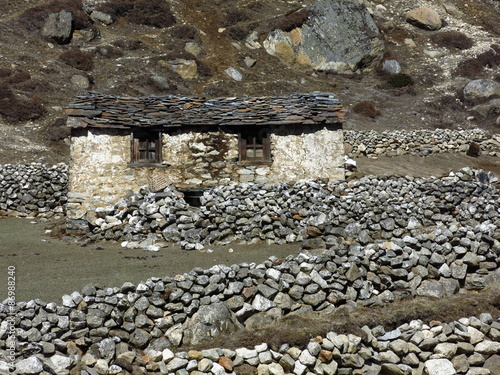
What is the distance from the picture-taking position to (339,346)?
1005cm

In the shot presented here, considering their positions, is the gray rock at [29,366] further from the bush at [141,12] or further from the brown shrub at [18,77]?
the bush at [141,12]

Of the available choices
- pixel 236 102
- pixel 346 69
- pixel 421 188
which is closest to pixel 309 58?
pixel 346 69

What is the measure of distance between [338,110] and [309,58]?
2866 centimetres

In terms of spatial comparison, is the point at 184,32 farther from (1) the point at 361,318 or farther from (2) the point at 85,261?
(1) the point at 361,318

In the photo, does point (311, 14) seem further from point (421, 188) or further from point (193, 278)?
point (193, 278)

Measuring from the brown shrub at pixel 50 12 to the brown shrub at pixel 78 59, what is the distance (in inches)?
229

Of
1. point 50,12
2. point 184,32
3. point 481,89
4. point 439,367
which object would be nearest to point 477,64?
point 481,89

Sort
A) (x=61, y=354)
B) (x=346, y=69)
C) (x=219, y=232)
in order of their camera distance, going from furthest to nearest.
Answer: (x=346, y=69)
(x=219, y=232)
(x=61, y=354)

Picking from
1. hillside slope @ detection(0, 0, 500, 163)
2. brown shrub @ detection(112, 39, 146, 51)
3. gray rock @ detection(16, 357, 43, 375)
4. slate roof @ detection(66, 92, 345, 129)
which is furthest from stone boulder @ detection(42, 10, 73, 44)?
gray rock @ detection(16, 357, 43, 375)

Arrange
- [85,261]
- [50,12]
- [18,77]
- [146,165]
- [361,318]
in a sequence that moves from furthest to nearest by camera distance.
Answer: [50,12], [18,77], [146,165], [85,261], [361,318]

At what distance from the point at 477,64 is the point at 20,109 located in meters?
37.9

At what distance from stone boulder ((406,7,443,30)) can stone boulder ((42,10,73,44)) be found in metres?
34.7

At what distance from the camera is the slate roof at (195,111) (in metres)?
19.6

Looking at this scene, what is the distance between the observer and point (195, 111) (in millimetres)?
20469
